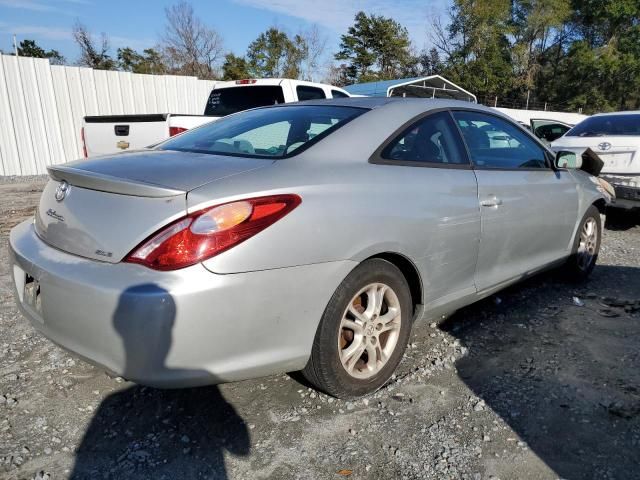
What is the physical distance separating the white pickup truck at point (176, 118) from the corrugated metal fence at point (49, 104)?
5.14m

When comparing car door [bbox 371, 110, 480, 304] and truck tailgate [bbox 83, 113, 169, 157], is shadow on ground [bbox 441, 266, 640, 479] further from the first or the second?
truck tailgate [bbox 83, 113, 169, 157]

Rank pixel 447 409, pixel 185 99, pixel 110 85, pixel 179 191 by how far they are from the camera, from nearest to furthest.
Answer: pixel 179 191, pixel 447 409, pixel 110 85, pixel 185 99

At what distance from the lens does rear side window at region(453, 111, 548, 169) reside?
125 inches

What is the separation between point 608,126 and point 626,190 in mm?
1438

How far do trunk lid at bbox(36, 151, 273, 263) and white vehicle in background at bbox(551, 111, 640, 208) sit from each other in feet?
16.4

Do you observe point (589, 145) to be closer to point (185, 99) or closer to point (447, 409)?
point (447, 409)

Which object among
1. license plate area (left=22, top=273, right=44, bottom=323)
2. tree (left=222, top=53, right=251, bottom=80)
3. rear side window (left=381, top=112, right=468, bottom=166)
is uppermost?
tree (left=222, top=53, right=251, bottom=80)

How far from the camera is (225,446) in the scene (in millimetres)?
2195

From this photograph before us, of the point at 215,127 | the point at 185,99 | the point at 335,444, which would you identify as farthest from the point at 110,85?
the point at 335,444

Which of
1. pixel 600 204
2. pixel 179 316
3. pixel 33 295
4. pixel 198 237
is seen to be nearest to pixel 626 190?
pixel 600 204

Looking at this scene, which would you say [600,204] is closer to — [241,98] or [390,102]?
[390,102]

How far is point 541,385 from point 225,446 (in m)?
1.75

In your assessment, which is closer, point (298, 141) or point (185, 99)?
point (298, 141)

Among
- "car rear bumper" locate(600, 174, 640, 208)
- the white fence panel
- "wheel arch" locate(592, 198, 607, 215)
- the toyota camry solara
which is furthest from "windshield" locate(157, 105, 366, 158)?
the white fence panel
